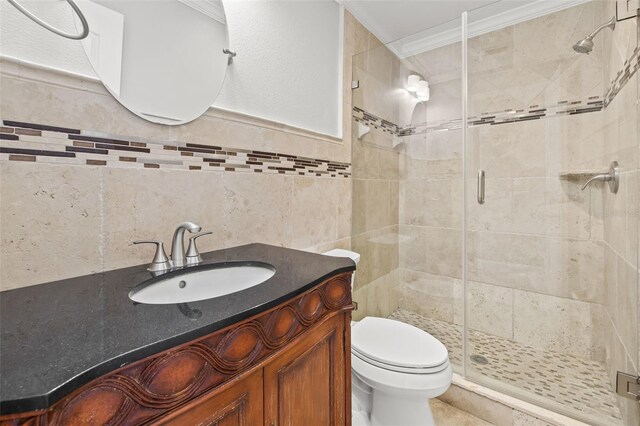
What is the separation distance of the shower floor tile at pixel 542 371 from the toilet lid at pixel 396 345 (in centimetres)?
51

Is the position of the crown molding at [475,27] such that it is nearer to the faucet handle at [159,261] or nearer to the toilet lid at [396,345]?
the toilet lid at [396,345]

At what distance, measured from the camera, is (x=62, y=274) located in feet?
2.55

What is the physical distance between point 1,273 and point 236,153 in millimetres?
769

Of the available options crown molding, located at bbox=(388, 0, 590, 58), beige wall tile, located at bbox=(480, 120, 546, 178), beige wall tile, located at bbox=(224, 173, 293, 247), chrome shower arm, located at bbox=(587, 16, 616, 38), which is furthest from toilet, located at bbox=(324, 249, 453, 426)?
crown molding, located at bbox=(388, 0, 590, 58)

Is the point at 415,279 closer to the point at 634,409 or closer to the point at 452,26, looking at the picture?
the point at 634,409

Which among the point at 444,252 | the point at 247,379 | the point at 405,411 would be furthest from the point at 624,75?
the point at 247,379

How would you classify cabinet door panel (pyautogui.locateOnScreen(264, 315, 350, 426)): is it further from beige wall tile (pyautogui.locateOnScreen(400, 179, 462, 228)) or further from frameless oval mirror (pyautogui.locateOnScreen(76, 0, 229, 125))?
beige wall tile (pyautogui.locateOnScreen(400, 179, 462, 228))

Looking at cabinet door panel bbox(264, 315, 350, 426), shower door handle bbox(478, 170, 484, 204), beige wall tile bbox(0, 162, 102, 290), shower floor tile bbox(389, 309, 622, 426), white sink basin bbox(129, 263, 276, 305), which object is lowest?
shower floor tile bbox(389, 309, 622, 426)

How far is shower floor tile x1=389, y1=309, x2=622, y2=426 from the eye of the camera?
1426 millimetres

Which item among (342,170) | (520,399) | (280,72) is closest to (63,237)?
(280,72)

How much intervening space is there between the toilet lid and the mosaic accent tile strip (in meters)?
0.95

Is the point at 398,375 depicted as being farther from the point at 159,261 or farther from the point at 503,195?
the point at 503,195

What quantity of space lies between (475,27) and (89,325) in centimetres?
248

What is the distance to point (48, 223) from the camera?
2.48 feet
